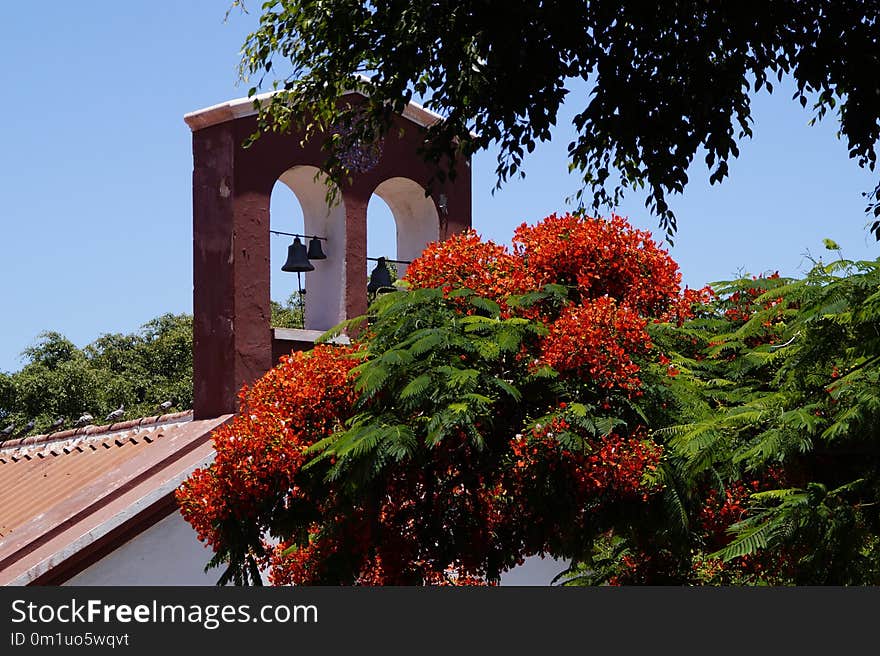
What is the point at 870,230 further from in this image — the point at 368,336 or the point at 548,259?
the point at 368,336

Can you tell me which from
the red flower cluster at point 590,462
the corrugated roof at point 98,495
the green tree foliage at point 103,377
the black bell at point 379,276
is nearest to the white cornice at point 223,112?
the black bell at point 379,276

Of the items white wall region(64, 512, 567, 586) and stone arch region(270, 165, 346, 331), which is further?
stone arch region(270, 165, 346, 331)

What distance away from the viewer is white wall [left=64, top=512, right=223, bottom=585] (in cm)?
1374

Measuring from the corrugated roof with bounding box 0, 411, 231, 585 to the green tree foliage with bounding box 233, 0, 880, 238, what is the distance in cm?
376

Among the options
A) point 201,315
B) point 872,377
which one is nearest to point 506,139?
point 201,315

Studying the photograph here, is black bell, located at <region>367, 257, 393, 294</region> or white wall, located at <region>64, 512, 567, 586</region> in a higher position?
black bell, located at <region>367, 257, 393, 294</region>

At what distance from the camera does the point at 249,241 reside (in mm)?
14281

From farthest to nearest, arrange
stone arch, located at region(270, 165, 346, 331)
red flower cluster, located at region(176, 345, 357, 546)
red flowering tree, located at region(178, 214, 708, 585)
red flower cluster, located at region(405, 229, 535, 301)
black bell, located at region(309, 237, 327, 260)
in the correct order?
stone arch, located at region(270, 165, 346, 331) → black bell, located at region(309, 237, 327, 260) → red flower cluster, located at region(405, 229, 535, 301) → red flower cluster, located at region(176, 345, 357, 546) → red flowering tree, located at region(178, 214, 708, 585)

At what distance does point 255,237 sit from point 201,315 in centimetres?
110

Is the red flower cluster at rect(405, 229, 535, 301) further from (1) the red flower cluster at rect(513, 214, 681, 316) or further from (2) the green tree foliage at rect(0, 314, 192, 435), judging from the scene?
(2) the green tree foliage at rect(0, 314, 192, 435)

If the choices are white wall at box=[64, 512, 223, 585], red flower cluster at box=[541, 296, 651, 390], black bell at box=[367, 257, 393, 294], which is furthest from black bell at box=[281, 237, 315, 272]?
red flower cluster at box=[541, 296, 651, 390]

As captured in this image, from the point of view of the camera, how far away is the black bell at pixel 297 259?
14586 mm

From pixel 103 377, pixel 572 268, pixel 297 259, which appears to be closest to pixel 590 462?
pixel 572 268

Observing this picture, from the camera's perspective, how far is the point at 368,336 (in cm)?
1033
